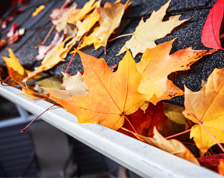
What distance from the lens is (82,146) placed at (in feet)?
14.3

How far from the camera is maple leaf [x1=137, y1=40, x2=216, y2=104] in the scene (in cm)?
53

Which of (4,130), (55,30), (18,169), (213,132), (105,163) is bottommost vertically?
(105,163)

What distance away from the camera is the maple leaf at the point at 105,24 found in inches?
32.7

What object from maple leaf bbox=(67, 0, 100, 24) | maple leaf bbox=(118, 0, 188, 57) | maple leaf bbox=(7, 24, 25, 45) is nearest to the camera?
maple leaf bbox=(118, 0, 188, 57)

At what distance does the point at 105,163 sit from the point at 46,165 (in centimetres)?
128

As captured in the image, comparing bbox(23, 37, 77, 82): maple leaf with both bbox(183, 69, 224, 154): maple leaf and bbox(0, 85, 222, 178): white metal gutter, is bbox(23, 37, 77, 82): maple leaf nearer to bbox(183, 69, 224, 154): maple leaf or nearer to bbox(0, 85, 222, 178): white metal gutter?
bbox(0, 85, 222, 178): white metal gutter

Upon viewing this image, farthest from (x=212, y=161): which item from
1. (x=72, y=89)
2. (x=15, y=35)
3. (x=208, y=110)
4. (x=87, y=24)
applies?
(x=15, y=35)

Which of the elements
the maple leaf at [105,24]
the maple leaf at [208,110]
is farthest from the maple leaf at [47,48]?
the maple leaf at [208,110]

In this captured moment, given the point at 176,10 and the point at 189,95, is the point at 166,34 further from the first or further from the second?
the point at 189,95

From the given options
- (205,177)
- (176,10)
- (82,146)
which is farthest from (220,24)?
(82,146)

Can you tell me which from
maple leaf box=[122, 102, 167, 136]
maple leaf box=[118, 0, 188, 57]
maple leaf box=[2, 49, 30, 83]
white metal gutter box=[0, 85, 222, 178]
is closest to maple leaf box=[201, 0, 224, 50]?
maple leaf box=[118, 0, 188, 57]

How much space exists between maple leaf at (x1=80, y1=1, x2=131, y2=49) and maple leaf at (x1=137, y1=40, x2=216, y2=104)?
287mm

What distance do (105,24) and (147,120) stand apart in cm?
46

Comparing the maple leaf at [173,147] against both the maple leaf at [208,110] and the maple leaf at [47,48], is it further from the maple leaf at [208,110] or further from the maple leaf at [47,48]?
the maple leaf at [47,48]
